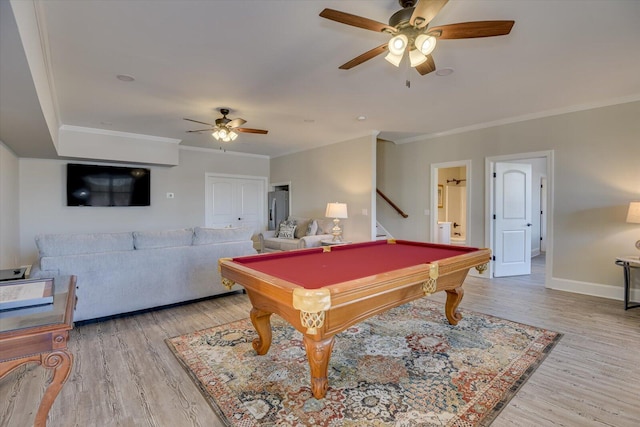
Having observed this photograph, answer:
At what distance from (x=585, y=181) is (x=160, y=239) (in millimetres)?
5751

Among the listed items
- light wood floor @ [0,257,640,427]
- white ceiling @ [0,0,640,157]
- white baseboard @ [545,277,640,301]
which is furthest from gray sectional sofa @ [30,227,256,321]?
white baseboard @ [545,277,640,301]

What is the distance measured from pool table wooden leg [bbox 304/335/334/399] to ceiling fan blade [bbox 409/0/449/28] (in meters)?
2.01

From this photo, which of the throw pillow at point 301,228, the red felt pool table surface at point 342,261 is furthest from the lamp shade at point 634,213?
the throw pillow at point 301,228

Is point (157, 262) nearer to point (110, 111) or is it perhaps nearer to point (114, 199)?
point (110, 111)

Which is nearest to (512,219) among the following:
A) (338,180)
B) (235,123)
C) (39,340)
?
(338,180)

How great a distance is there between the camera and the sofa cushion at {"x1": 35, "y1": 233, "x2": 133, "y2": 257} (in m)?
2.97

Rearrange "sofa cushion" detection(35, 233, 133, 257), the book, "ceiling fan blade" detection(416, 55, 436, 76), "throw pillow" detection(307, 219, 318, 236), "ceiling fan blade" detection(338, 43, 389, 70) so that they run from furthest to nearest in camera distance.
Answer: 1. "throw pillow" detection(307, 219, 318, 236)
2. "sofa cushion" detection(35, 233, 133, 257)
3. "ceiling fan blade" detection(416, 55, 436, 76)
4. "ceiling fan blade" detection(338, 43, 389, 70)
5. the book

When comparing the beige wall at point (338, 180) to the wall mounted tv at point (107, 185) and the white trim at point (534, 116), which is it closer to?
the white trim at point (534, 116)

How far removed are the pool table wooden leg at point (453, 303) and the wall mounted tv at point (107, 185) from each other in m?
6.00

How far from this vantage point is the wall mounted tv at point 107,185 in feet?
18.2

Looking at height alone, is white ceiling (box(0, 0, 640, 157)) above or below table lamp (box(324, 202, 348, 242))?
above

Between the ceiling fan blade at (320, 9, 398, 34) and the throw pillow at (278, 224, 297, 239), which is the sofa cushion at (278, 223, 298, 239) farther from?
the ceiling fan blade at (320, 9, 398, 34)

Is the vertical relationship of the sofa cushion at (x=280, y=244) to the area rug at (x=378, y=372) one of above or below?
above

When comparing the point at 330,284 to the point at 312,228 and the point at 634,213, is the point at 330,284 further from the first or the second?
the point at 312,228
